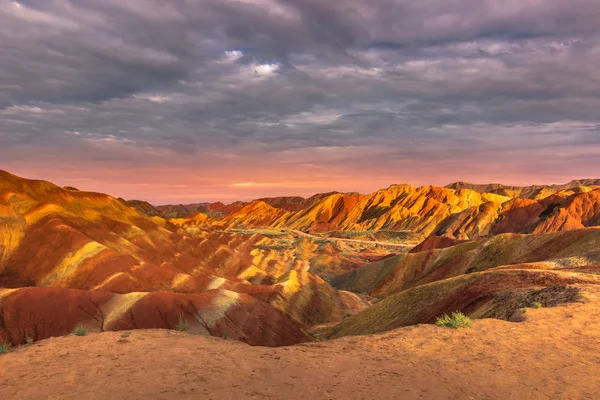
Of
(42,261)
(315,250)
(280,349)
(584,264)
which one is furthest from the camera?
(315,250)

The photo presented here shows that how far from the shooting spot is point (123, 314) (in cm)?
3200

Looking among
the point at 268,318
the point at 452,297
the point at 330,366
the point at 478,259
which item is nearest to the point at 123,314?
the point at 268,318

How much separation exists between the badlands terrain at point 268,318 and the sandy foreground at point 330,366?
0.06m

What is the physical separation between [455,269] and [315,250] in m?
80.2

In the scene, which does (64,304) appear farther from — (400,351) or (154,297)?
(400,351)

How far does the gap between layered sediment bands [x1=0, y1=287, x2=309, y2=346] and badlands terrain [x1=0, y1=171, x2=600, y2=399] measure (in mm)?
126

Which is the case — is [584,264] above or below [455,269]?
above

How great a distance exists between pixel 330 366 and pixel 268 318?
2736 cm

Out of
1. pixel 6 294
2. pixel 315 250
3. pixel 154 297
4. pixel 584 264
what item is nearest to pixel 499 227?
pixel 315 250

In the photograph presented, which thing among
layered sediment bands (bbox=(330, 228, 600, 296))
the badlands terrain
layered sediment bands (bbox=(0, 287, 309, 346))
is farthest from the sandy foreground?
layered sediment bands (bbox=(330, 228, 600, 296))

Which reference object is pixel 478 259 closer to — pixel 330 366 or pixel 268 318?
pixel 268 318

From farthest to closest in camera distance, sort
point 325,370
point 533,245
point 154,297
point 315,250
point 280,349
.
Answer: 1. point 315,250
2. point 533,245
3. point 154,297
4. point 280,349
5. point 325,370

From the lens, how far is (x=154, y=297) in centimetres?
3341

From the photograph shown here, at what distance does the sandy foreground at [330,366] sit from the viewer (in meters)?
8.94
